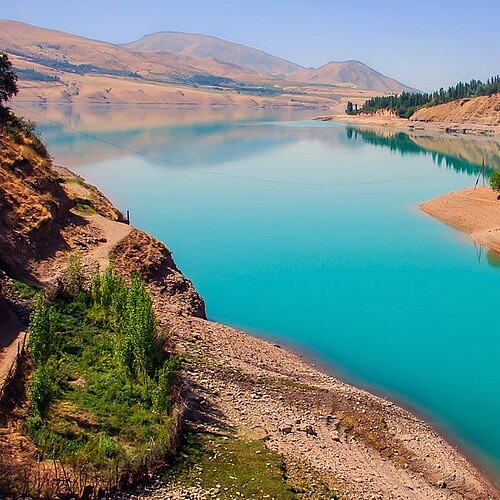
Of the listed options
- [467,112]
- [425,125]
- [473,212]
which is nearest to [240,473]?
[473,212]

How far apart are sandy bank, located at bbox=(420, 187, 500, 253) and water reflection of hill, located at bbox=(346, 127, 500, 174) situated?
2172 cm

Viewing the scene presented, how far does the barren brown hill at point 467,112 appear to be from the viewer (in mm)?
114812

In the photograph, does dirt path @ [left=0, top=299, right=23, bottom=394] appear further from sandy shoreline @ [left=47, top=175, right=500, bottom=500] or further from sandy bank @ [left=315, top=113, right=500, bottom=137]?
sandy bank @ [left=315, top=113, right=500, bottom=137]

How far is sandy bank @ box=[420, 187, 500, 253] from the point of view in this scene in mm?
38094

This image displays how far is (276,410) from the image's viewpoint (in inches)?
589

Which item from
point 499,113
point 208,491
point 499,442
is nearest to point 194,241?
point 499,442

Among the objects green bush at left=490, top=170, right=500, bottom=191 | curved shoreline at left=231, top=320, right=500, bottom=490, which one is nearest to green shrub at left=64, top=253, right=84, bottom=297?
curved shoreline at left=231, top=320, right=500, bottom=490

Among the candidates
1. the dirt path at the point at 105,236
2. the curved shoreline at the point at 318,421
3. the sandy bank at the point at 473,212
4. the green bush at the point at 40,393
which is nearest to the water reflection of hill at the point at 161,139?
the sandy bank at the point at 473,212

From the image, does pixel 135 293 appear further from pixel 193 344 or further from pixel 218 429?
pixel 218 429

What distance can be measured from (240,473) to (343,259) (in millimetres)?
22625

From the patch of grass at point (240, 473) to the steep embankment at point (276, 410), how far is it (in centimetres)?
6

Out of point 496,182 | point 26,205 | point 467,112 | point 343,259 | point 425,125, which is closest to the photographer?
point 26,205

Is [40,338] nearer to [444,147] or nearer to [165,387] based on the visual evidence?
[165,387]

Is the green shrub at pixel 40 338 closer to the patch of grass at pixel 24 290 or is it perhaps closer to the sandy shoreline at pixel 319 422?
the patch of grass at pixel 24 290
